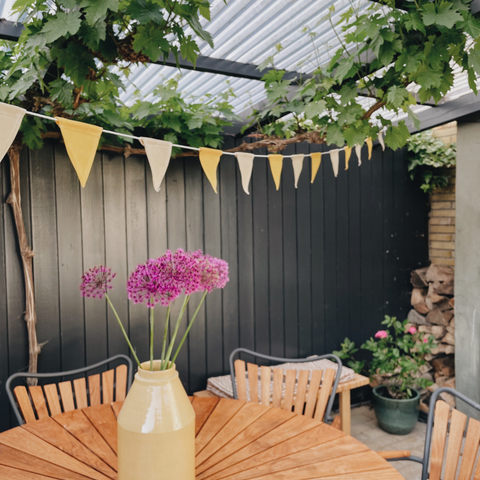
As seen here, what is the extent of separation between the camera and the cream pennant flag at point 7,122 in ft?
3.54

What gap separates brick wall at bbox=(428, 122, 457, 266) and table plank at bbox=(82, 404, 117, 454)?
302cm

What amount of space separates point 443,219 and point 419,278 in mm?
552

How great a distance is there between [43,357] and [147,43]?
180 centimetres

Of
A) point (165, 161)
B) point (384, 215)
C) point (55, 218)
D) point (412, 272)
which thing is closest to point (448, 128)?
point (384, 215)

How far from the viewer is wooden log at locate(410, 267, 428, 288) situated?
356 cm

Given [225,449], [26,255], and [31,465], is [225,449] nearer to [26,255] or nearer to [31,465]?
[31,465]

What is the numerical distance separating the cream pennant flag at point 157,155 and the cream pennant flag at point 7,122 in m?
0.45

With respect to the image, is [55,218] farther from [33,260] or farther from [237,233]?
[237,233]

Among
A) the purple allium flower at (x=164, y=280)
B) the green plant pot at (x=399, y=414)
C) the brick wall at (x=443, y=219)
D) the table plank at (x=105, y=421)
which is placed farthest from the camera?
the brick wall at (x=443, y=219)

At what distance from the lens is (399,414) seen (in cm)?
306

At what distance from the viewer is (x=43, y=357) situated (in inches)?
91.4

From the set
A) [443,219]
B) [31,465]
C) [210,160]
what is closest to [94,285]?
[31,465]

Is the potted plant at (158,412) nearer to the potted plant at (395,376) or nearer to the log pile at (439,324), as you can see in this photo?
the potted plant at (395,376)

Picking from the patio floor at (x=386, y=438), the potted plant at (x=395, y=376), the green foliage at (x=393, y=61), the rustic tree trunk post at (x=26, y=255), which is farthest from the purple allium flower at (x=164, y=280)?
the potted plant at (x=395, y=376)
